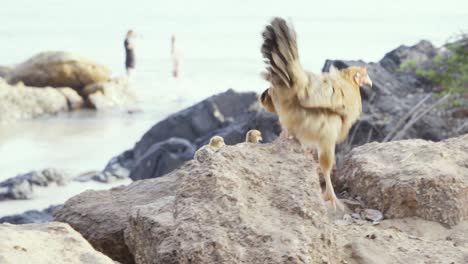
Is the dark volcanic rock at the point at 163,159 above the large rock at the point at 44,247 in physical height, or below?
below

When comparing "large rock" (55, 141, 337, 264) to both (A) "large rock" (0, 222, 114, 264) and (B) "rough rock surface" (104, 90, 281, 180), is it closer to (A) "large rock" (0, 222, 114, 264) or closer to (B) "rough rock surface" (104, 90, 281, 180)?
(A) "large rock" (0, 222, 114, 264)

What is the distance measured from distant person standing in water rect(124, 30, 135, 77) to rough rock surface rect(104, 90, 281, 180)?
27.0 ft

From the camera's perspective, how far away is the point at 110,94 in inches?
982

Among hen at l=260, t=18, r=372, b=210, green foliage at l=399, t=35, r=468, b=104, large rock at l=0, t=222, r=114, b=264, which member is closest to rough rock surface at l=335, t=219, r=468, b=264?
hen at l=260, t=18, r=372, b=210

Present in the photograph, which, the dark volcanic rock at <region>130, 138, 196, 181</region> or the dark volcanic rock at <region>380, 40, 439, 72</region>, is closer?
the dark volcanic rock at <region>380, 40, 439, 72</region>


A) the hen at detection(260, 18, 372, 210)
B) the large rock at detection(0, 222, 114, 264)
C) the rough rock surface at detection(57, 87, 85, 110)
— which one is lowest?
the rough rock surface at detection(57, 87, 85, 110)

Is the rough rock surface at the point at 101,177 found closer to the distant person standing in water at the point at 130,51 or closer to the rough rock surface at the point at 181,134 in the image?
the rough rock surface at the point at 181,134

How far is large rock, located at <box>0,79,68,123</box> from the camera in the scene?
2300 cm

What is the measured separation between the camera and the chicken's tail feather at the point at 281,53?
408 cm

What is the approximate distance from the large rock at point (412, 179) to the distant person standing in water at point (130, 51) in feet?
69.7

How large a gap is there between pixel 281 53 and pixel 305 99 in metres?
0.30

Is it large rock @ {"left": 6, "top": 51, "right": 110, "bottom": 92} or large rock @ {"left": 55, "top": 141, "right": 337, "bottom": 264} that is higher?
large rock @ {"left": 55, "top": 141, "right": 337, "bottom": 264}

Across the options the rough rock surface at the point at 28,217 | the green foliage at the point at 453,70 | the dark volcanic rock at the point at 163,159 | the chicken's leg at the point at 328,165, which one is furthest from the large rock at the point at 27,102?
the chicken's leg at the point at 328,165

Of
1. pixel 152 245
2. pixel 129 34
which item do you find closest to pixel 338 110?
pixel 152 245
